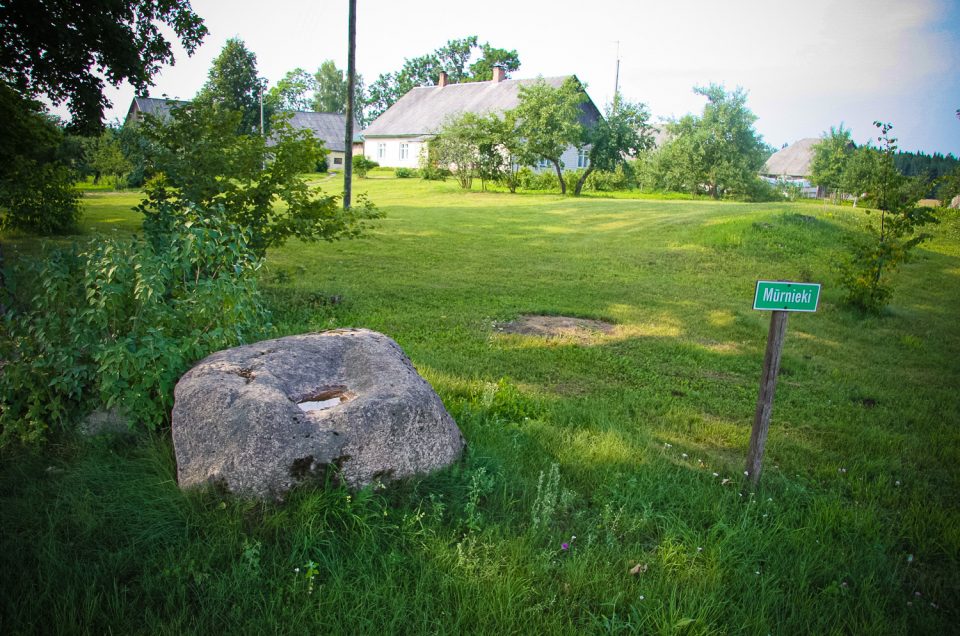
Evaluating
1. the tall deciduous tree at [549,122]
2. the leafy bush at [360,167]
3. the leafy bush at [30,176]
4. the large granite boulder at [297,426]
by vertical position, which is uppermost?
the tall deciduous tree at [549,122]

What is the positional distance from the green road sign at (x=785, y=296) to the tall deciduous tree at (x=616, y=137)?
29.6 metres

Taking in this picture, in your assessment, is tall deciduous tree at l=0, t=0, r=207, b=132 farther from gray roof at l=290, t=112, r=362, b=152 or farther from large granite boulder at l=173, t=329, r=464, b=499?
gray roof at l=290, t=112, r=362, b=152

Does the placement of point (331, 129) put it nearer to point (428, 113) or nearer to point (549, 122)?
point (428, 113)

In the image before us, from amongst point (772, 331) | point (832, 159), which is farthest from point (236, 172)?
point (832, 159)

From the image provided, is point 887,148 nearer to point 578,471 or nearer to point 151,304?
point 578,471

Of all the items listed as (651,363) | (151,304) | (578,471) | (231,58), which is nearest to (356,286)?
(651,363)

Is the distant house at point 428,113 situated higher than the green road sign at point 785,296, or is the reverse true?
the distant house at point 428,113

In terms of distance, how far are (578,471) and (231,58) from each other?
67671mm

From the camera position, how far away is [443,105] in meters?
51.4

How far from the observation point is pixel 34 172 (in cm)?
1296

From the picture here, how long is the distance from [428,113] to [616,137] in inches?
967

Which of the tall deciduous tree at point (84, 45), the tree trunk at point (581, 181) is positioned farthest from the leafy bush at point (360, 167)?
the tall deciduous tree at point (84, 45)

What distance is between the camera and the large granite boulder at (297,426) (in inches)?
121

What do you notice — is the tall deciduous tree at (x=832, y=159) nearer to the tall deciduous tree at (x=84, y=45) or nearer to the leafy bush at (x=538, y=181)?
the leafy bush at (x=538, y=181)
